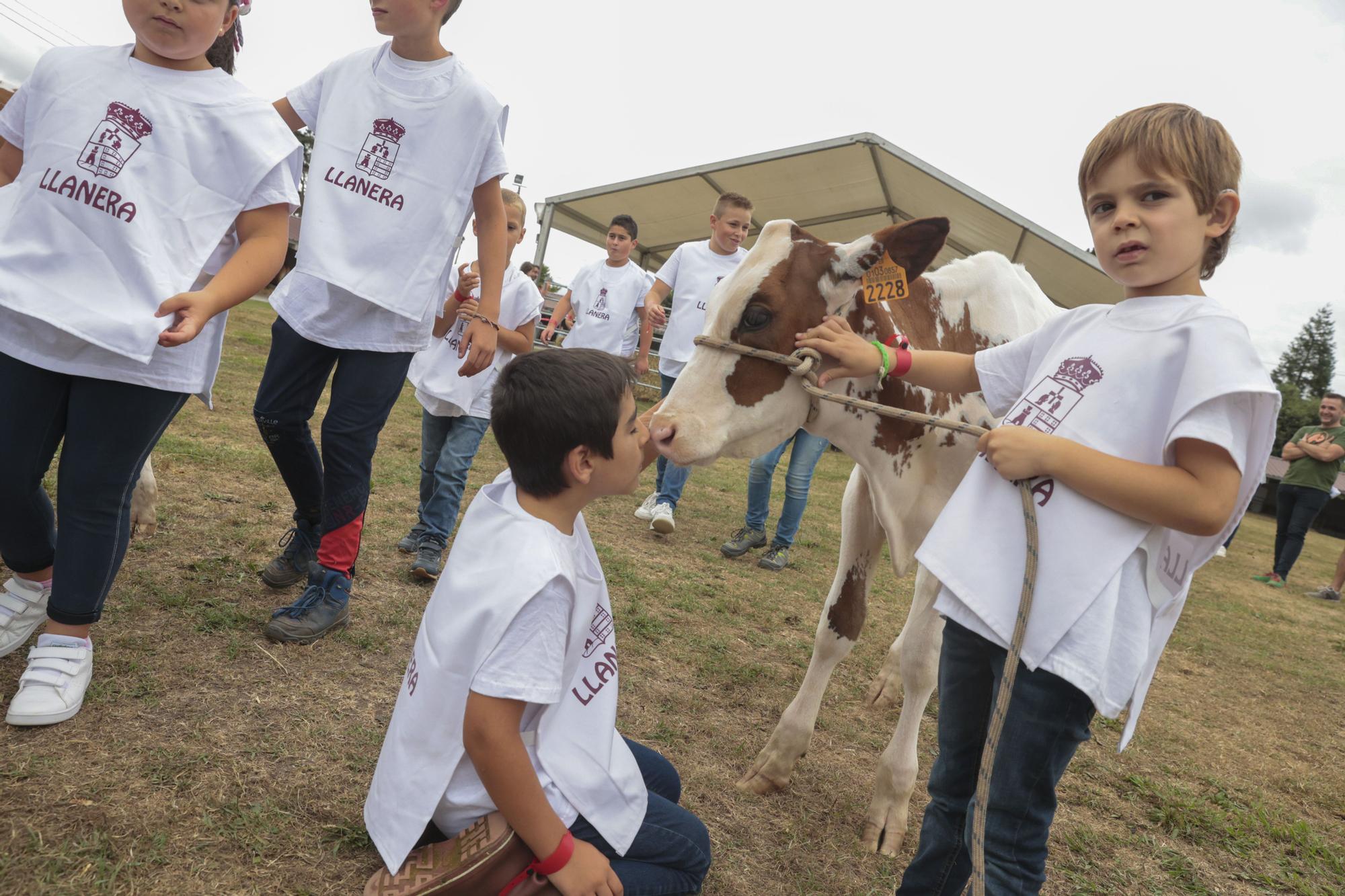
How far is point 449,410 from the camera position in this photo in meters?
3.89

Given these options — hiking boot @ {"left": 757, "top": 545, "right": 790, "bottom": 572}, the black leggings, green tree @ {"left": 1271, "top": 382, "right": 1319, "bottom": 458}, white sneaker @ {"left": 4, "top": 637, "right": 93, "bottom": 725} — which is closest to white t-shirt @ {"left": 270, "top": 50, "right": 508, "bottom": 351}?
the black leggings

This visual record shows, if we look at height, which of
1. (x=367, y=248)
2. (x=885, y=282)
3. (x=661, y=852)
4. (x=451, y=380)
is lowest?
(x=661, y=852)

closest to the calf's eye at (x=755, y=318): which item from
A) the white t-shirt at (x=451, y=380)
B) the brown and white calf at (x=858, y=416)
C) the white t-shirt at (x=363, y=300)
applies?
the brown and white calf at (x=858, y=416)

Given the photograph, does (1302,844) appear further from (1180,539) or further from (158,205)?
(158,205)

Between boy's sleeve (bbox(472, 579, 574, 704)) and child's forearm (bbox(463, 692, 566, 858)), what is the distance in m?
0.03

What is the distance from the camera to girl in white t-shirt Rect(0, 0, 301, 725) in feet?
5.83

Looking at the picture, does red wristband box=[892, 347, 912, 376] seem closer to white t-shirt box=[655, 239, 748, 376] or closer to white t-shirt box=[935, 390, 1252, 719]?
white t-shirt box=[935, 390, 1252, 719]

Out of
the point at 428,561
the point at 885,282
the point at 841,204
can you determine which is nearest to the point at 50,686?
the point at 428,561

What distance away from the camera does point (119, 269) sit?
1809 mm

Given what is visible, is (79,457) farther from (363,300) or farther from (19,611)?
(363,300)

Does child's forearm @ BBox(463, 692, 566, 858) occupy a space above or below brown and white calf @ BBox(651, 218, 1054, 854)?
below

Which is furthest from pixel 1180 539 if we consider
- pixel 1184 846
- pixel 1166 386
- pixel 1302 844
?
pixel 1302 844

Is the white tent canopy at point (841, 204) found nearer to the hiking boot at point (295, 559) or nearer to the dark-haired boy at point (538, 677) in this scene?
the hiking boot at point (295, 559)

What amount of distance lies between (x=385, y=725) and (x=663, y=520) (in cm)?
310
